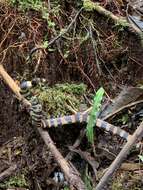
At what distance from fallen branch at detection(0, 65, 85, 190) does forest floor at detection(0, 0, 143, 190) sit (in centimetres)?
14

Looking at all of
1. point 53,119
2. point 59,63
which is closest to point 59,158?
point 53,119

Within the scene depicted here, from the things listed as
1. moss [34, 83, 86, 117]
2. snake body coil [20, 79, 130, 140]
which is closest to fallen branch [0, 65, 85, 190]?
snake body coil [20, 79, 130, 140]

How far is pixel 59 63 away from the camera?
4363mm

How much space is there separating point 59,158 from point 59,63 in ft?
3.64

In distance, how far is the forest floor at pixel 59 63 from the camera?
3846mm

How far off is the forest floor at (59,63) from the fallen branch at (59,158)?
5.7 inches

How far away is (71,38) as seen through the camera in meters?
4.45

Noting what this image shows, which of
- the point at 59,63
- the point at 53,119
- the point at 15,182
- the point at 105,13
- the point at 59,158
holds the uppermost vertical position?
the point at 105,13

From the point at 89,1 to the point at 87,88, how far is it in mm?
831

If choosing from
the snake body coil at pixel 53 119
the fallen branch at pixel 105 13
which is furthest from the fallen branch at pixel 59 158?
the fallen branch at pixel 105 13

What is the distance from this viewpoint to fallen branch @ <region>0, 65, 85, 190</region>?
3229 mm

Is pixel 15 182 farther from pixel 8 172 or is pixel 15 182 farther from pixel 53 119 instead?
pixel 53 119

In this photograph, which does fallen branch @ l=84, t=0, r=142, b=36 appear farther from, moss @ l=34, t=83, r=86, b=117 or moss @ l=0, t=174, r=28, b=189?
moss @ l=0, t=174, r=28, b=189

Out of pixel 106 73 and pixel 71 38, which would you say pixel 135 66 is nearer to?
pixel 106 73
